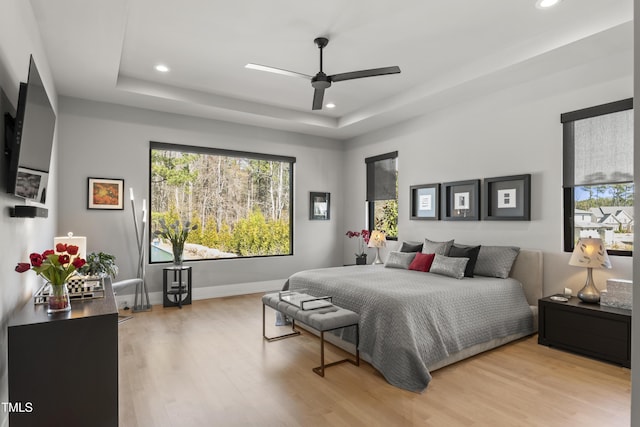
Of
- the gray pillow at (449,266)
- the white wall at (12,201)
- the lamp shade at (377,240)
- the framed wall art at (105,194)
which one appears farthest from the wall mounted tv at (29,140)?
the lamp shade at (377,240)

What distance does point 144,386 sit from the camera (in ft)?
8.87

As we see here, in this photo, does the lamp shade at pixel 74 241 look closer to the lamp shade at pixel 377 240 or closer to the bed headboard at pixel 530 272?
the lamp shade at pixel 377 240

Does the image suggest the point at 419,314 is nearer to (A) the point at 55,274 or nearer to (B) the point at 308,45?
(A) the point at 55,274

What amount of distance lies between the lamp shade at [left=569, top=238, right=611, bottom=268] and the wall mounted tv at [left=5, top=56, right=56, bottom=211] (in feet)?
14.3

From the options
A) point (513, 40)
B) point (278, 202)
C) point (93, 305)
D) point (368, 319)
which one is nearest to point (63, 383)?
point (93, 305)

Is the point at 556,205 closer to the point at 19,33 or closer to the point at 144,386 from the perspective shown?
the point at 144,386

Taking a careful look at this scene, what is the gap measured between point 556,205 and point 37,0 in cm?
499

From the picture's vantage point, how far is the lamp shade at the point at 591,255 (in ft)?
10.9

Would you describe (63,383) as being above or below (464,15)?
below

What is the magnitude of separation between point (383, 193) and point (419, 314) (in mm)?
3532

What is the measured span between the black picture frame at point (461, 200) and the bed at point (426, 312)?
0.85 m

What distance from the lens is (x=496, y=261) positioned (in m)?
4.12

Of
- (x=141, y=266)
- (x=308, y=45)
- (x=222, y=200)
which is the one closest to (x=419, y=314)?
(x=308, y=45)

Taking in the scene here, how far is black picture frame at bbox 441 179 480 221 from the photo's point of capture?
15.6 feet
